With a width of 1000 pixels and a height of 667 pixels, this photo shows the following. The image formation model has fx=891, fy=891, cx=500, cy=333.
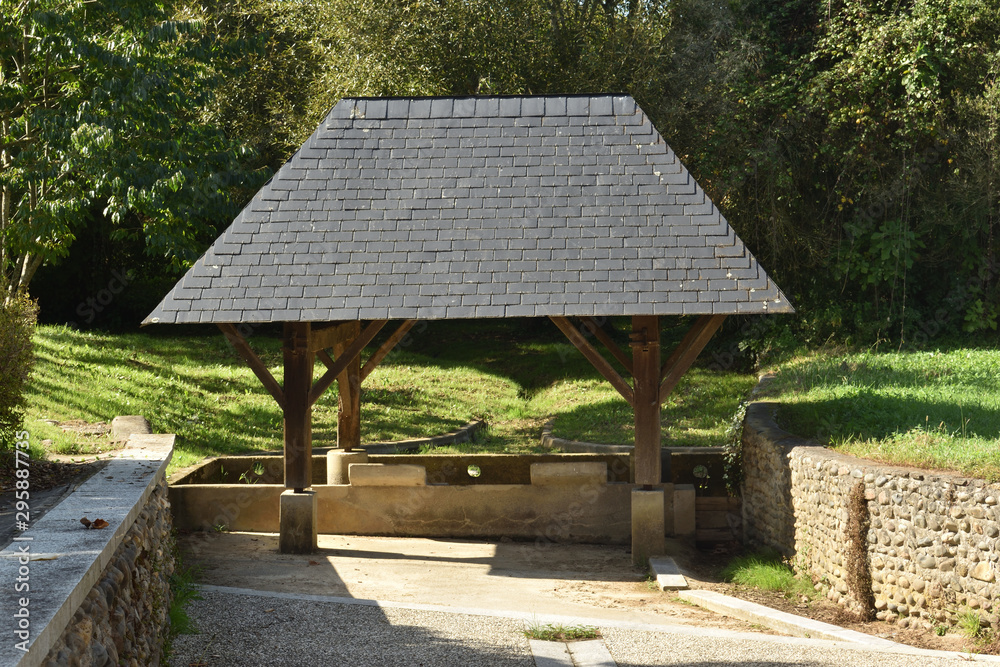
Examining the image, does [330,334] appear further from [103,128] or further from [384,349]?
[103,128]

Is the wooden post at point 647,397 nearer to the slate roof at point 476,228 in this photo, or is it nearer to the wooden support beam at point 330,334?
the slate roof at point 476,228

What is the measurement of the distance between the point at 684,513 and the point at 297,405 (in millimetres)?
4213

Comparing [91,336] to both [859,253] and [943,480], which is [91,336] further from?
[943,480]

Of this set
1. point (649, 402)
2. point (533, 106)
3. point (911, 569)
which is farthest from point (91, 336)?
point (911, 569)

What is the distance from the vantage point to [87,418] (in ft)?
39.5

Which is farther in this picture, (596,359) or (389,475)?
(389,475)

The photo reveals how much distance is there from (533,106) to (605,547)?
4.86 metres

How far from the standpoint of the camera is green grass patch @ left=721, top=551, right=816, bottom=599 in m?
7.82

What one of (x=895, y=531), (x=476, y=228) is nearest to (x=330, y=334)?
(x=476, y=228)

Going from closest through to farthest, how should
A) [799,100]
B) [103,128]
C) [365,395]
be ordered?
[103,128] < [799,100] < [365,395]

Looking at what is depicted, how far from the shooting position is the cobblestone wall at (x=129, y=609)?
140 inches

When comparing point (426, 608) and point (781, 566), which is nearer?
point (426, 608)

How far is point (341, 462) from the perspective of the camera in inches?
419

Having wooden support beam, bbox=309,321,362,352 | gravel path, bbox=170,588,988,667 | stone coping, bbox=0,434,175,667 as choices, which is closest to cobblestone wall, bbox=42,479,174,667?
stone coping, bbox=0,434,175,667
